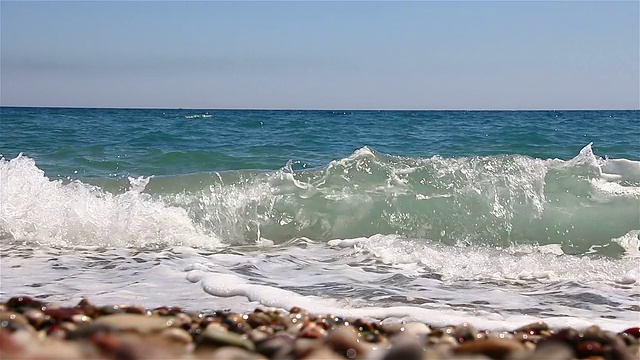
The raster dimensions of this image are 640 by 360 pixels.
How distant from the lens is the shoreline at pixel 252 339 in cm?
194

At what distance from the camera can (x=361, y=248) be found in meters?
7.10

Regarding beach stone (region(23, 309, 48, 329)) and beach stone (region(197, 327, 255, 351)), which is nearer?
beach stone (region(197, 327, 255, 351))

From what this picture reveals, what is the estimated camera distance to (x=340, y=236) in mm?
7984

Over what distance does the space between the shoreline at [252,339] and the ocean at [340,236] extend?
3.81ft

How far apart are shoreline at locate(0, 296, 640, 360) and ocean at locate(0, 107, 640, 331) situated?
1.16 m

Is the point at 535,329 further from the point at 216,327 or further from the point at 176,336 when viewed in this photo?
the point at 176,336

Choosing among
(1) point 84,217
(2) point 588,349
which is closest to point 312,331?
(2) point 588,349

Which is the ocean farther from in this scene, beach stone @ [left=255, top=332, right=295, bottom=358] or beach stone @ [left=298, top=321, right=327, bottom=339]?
beach stone @ [left=255, top=332, right=295, bottom=358]

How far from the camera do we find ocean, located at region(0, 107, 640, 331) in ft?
16.5

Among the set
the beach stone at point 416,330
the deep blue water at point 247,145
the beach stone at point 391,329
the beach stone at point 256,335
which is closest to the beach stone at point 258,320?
the beach stone at point 256,335

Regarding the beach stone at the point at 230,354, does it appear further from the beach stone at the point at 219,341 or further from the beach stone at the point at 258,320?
the beach stone at the point at 258,320

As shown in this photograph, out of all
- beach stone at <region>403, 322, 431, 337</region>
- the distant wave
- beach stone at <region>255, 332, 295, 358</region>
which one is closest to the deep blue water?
the distant wave

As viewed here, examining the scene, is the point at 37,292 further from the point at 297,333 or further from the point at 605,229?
the point at 605,229

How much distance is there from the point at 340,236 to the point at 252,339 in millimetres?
5199
